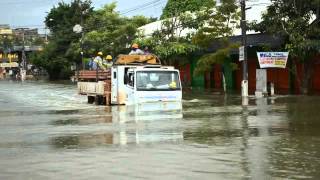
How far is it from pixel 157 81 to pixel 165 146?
12.5 metres

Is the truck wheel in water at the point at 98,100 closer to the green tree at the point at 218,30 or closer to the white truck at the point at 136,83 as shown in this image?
the white truck at the point at 136,83

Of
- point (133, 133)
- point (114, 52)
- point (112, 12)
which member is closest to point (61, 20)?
point (112, 12)


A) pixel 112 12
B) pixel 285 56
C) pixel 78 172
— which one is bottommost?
pixel 78 172

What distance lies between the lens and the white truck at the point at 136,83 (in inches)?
955

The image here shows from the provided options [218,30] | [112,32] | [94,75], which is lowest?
[94,75]

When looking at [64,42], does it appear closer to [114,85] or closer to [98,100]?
[98,100]

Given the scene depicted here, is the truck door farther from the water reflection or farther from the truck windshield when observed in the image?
the water reflection

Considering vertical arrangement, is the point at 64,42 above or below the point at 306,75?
above

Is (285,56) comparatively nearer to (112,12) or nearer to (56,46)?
(112,12)

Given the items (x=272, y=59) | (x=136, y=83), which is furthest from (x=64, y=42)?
→ (x=136, y=83)

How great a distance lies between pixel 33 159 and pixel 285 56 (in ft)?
71.3

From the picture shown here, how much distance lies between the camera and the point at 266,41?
34344 millimetres

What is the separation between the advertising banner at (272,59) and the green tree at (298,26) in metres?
0.64

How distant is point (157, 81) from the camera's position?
24562mm
